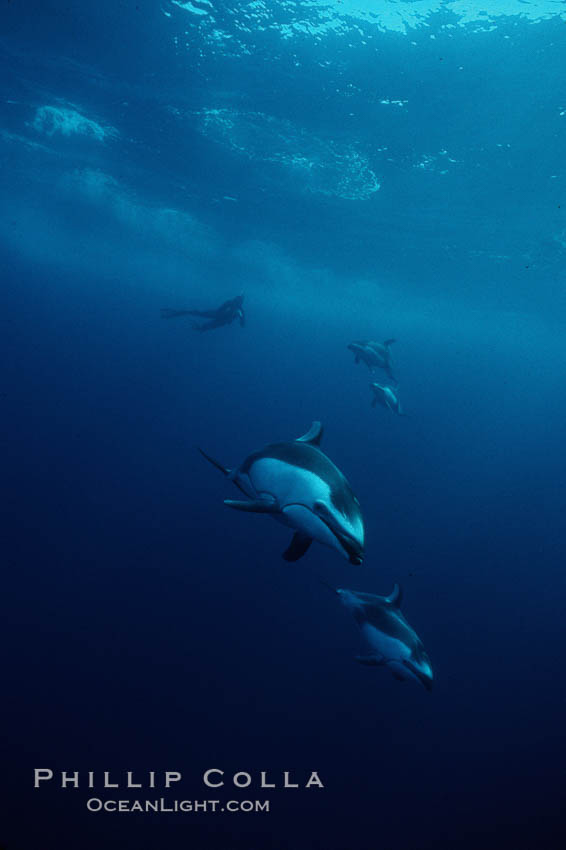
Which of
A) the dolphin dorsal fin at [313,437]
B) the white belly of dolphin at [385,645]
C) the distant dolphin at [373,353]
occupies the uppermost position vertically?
the distant dolphin at [373,353]

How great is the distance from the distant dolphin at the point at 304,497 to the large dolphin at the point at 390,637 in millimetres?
1922

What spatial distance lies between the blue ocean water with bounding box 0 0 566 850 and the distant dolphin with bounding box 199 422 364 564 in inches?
203

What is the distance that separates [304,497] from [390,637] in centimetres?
260

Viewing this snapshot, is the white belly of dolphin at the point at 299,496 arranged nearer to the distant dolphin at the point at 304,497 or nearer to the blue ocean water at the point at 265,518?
the distant dolphin at the point at 304,497

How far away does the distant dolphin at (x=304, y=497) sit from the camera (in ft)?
8.10

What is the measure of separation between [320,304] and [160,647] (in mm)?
60299

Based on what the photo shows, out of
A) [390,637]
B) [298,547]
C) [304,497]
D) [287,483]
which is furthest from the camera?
Answer: [390,637]

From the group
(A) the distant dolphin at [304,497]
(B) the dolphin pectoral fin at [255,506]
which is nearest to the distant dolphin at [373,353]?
(A) the distant dolphin at [304,497]

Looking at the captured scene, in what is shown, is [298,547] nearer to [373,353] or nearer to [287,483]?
[287,483]

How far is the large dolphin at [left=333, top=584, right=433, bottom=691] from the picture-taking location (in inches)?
167

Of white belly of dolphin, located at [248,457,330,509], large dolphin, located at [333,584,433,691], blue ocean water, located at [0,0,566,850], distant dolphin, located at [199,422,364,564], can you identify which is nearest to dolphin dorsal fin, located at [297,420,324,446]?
distant dolphin, located at [199,422,364,564]

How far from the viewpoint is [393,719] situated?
714cm

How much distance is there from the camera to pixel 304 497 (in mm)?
2617

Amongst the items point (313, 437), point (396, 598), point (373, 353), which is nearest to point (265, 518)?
point (373, 353)
